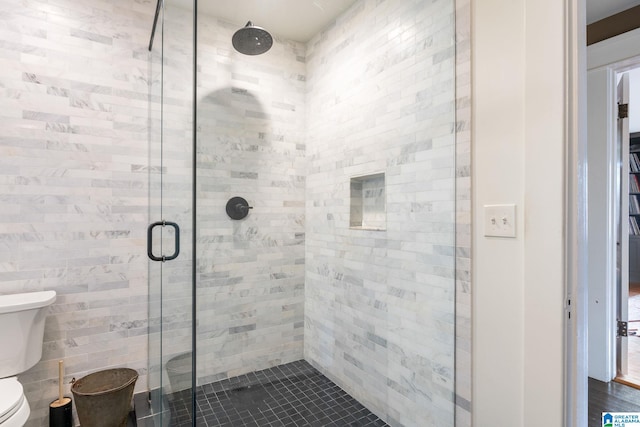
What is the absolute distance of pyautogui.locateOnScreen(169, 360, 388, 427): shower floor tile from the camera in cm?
139

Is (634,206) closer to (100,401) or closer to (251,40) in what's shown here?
(251,40)

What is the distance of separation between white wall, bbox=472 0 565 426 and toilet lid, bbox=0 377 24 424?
5.77ft

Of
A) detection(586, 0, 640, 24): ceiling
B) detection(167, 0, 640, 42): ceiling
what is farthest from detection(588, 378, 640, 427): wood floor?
detection(167, 0, 640, 42): ceiling

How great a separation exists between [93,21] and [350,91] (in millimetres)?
1527

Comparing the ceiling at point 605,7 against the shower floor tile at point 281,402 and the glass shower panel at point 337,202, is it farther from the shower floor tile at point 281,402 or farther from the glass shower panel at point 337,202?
the shower floor tile at point 281,402

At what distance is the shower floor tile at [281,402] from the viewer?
1.39 meters

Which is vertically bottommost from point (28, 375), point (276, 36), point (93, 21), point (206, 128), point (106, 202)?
point (28, 375)

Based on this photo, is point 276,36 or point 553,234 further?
point 276,36

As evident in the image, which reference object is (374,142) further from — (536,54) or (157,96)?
(157,96)

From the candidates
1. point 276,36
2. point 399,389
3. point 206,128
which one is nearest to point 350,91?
point 276,36

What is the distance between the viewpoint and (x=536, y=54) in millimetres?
1024

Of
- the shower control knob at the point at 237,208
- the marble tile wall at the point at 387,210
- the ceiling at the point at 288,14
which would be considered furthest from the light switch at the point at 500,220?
the ceiling at the point at 288,14

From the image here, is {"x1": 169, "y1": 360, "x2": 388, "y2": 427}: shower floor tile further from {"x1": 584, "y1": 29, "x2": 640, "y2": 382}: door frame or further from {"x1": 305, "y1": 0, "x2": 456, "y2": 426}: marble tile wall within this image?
{"x1": 584, "y1": 29, "x2": 640, "y2": 382}: door frame

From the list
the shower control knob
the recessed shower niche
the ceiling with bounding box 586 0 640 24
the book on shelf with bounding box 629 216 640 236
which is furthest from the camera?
the book on shelf with bounding box 629 216 640 236
